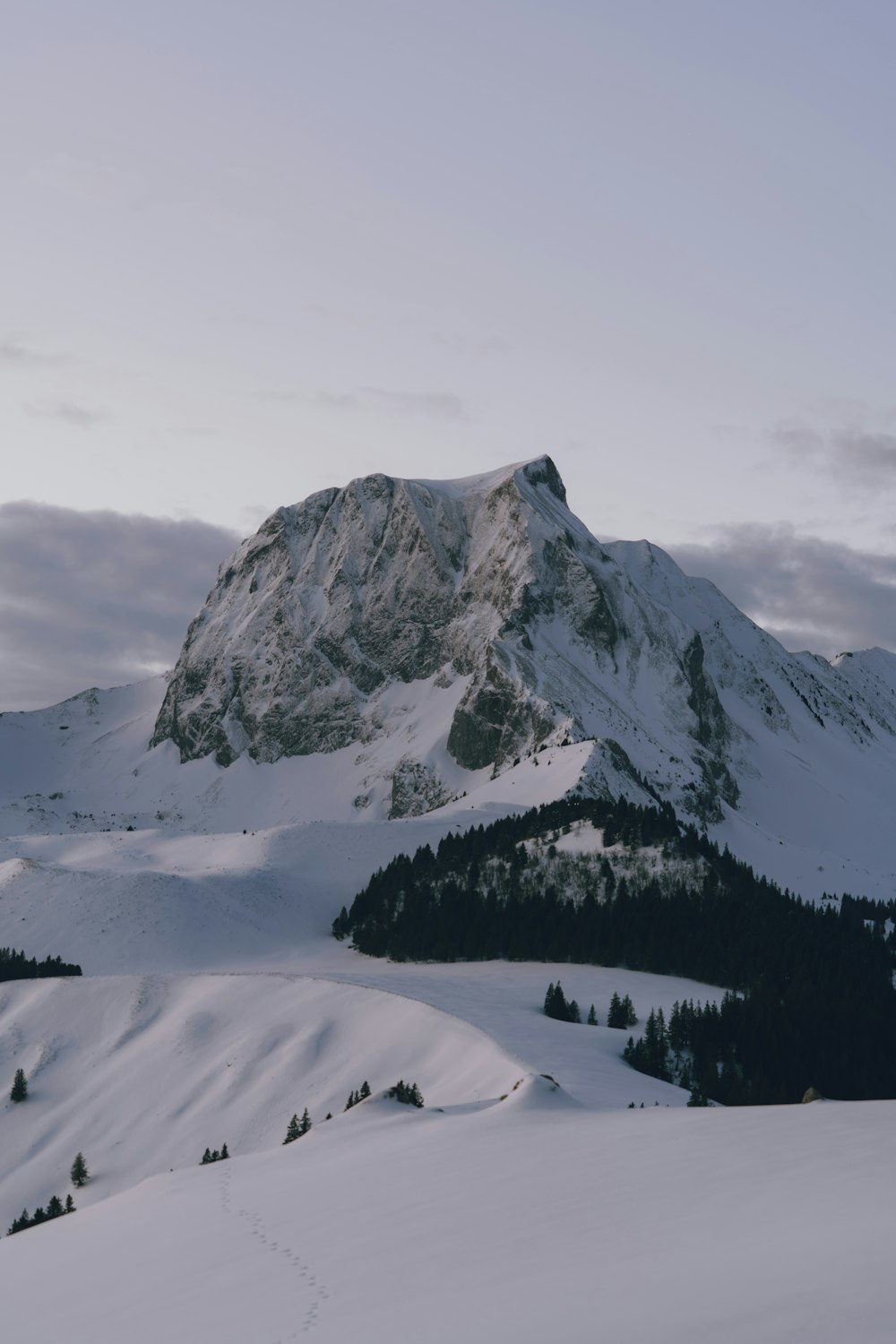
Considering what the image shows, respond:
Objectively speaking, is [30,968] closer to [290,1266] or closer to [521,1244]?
[290,1266]

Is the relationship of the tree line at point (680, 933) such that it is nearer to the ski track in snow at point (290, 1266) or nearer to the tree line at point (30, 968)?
the tree line at point (30, 968)

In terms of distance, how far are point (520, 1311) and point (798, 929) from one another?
433 feet

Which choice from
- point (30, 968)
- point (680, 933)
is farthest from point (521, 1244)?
point (30, 968)

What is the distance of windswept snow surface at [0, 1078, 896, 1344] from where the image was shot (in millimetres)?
19984

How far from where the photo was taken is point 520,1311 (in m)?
21.6

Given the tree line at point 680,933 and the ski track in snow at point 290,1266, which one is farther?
the tree line at point 680,933

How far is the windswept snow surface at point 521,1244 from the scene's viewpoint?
1998 centimetres

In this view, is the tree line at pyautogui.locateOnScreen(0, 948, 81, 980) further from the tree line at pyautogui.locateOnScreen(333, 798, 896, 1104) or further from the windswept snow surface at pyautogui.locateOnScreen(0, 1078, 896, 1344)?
the windswept snow surface at pyautogui.locateOnScreen(0, 1078, 896, 1344)

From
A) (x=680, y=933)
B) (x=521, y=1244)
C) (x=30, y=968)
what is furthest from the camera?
(x=680, y=933)

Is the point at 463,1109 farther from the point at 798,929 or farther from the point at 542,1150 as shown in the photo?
the point at 798,929

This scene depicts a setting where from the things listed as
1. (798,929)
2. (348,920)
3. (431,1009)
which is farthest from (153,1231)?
(348,920)

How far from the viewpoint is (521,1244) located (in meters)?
27.4

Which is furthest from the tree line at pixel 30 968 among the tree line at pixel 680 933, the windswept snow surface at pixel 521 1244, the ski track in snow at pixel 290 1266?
the ski track in snow at pixel 290 1266

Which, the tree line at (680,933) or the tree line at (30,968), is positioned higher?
the tree line at (680,933)
